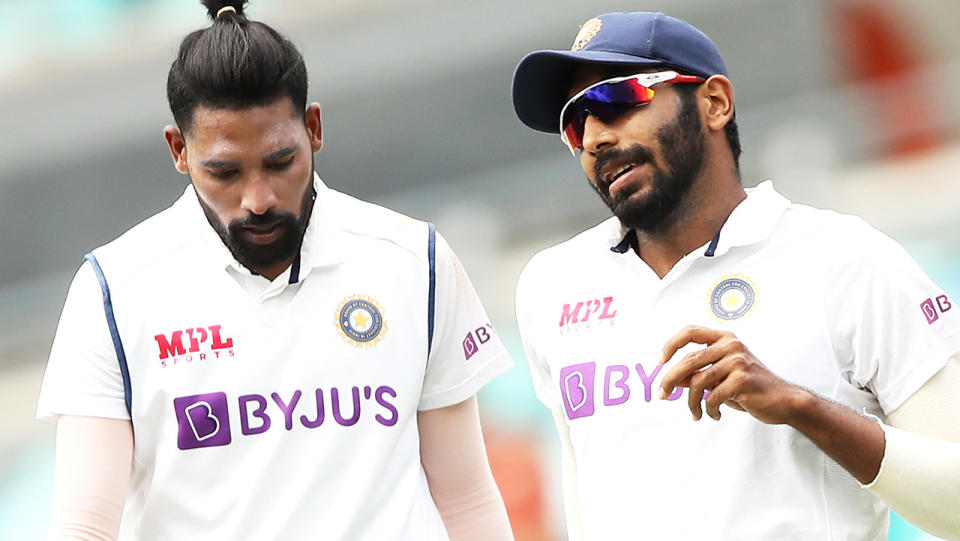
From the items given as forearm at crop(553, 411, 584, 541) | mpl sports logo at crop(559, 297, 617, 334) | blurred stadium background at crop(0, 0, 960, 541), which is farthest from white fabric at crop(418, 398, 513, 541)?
blurred stadium background at crop(0, 0, 960, 541)

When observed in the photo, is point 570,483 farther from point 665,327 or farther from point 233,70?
point 233,70

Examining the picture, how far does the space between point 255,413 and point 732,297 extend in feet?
2.71

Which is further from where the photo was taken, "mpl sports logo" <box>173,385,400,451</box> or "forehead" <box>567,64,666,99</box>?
"forehead" <box>567,64,666,99</box>

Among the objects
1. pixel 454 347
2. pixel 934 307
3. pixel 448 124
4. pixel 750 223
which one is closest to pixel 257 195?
pixel 454 347

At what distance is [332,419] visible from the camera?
2.74 meters

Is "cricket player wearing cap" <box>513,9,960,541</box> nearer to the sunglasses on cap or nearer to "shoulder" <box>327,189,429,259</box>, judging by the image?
the sunglasses on cap

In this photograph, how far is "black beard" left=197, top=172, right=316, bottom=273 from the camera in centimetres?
266

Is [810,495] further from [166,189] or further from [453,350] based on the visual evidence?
[166,189]

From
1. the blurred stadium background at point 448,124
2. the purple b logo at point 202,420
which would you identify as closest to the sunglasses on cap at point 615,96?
the purple b logo at point 202,420

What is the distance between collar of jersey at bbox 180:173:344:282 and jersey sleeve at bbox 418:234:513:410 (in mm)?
189

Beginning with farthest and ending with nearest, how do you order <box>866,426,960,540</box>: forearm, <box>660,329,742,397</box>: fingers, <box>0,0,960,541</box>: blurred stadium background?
<box>0,0,960,541</box>: blurred stadium background < <box>866,426,960,540</box>: forearm < <box>660,329,742,397</box>: fingers

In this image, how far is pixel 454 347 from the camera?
9.55 ft

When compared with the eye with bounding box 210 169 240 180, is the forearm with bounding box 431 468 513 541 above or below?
below

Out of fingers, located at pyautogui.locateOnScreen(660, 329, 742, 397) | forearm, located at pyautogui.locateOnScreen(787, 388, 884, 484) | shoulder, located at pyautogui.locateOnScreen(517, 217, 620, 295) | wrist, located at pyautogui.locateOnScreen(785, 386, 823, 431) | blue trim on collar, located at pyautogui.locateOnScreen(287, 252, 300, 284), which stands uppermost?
blue trim on collar, located at pyautogui.locateOnScreen(287, 252, 300, 284)
